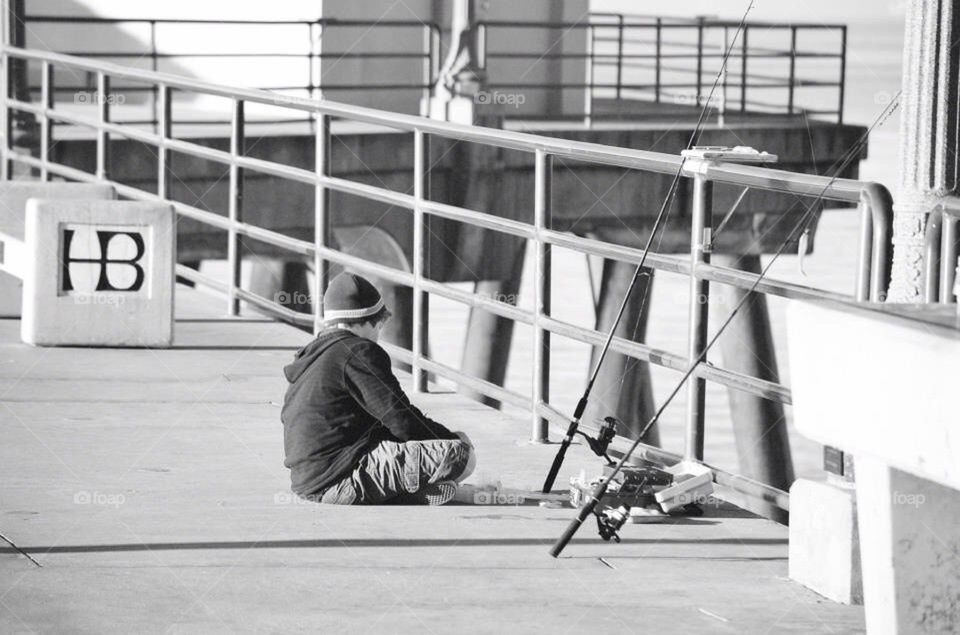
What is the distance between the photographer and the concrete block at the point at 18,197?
993cm

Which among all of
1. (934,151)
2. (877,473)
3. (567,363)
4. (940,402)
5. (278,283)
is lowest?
(567,363)

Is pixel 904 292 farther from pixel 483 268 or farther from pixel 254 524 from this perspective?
pixel 483 268

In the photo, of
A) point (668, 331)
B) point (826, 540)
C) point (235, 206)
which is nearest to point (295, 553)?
point (826, 540)

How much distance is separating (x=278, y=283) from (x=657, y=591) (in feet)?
57.0

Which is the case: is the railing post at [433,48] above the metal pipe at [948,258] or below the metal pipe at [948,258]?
above

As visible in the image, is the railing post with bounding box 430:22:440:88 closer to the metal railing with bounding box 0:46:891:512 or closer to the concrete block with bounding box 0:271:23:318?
the metal railing with bounding box 0:46:891:512

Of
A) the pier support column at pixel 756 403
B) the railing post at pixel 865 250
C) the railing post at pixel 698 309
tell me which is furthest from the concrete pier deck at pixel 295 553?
the pier support column at pixel 756 403

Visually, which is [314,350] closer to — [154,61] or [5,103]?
[5,103]

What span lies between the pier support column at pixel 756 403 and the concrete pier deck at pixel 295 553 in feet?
45.4

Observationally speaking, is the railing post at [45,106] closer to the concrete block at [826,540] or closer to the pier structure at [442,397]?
the pier structure at [442,397]

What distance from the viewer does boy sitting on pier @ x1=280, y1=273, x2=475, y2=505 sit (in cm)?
553

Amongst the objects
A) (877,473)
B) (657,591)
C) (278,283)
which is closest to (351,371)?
(657,591)

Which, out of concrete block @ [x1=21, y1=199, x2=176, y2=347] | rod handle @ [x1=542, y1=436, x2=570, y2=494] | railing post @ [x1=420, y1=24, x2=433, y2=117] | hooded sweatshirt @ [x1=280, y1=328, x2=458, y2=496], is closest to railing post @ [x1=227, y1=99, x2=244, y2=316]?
concrete block @ [x1=21, y1=199, x2=176, y2=347]

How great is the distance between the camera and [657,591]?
469 cm
